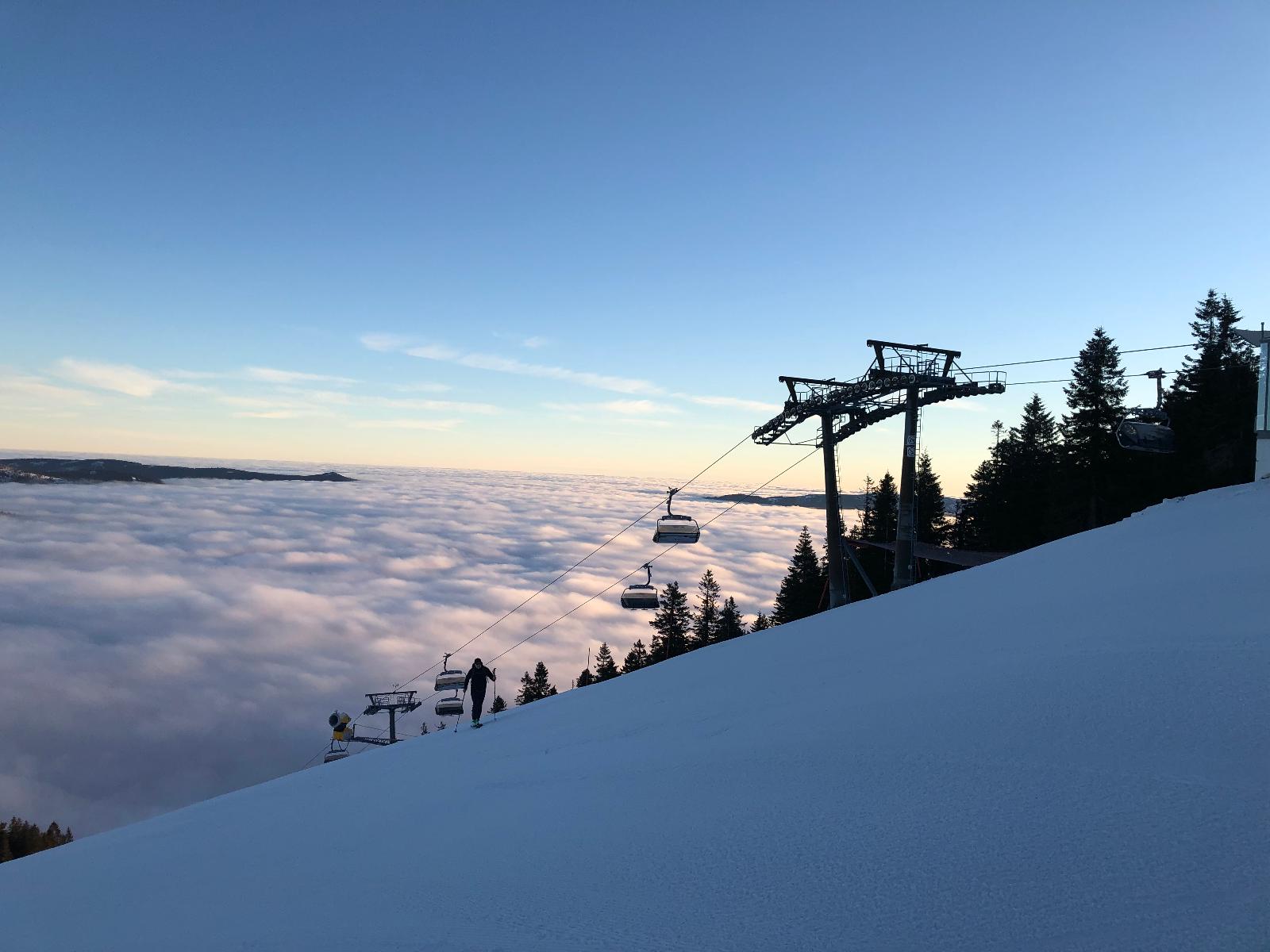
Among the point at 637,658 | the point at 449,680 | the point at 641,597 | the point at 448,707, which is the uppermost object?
the point at 641,597

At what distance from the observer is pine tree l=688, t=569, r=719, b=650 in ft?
263

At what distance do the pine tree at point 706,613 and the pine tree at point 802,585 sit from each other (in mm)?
12852

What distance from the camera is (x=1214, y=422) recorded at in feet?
118

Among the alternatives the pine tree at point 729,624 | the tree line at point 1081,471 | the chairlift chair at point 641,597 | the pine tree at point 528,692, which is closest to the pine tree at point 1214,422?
the tree line at point 1081,471

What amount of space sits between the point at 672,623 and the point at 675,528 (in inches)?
2439

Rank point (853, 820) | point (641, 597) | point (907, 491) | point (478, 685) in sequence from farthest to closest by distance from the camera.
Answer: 1. point (641, 597)
2. point (907, 491)
3. point (478, 685)
4. point (853, 820)

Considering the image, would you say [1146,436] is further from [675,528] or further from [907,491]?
[675,528]

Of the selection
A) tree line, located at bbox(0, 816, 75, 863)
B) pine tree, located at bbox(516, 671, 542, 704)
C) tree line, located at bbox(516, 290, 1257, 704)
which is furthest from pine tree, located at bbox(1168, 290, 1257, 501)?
tree line, located at bbox(0, 816, 75, 863)

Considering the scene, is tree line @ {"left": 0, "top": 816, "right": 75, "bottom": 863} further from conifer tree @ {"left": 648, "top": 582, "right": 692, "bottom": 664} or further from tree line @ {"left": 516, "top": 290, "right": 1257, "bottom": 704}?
tree line @ {"left": 516, "top": 290, "right": 1257, "bottom": 704}

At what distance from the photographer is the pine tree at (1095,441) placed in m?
39.4

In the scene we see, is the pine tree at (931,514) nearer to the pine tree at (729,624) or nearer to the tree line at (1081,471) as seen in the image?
the tree line at (1081,471)

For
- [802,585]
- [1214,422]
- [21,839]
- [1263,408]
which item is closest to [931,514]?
[802,585]

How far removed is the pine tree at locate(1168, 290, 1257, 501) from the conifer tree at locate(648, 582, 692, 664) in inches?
2094

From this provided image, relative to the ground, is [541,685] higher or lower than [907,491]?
lower
